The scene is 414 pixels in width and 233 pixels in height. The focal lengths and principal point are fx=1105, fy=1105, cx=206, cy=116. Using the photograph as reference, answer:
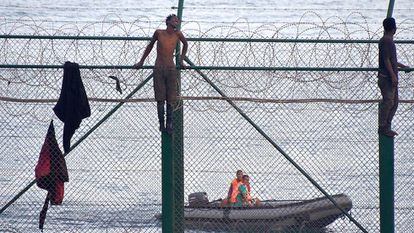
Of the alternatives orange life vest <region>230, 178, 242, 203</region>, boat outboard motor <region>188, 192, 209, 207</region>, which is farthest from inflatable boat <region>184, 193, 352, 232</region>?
orange life vest <region>230, 178, 242, 203</region>

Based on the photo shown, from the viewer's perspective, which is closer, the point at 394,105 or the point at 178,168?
the point at 394,105

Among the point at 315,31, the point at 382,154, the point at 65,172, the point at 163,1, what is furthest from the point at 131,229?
the point at 163,1

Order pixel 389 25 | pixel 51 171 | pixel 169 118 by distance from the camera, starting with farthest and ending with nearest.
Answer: pixel 51 171 → pixel 169 118 → pixel 389 25

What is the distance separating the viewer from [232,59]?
73.1ft

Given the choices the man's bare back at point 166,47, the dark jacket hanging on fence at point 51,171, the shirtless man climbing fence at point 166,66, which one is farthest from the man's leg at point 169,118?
the dark jacket hanging on fence at point 51,171

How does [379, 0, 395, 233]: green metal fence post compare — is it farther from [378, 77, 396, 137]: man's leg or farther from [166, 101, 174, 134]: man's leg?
[166, 101, 174, 134]: man's leg

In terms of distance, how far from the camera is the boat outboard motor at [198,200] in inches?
547

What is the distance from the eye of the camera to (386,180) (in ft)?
41.1

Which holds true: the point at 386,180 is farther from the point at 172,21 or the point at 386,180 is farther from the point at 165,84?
the point at 172,21

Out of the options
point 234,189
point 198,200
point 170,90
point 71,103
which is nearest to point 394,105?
point 234,189

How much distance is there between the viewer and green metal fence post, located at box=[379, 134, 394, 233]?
41.1ft

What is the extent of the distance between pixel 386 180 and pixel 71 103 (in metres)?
3.68

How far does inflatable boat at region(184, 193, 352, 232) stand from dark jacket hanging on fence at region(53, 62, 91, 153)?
1.71 metres

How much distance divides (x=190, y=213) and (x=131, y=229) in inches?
46.6
